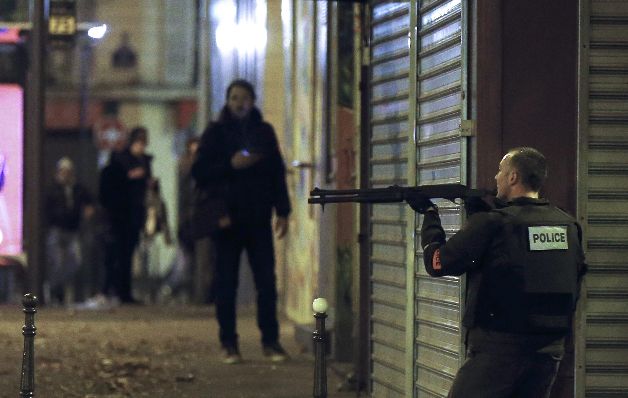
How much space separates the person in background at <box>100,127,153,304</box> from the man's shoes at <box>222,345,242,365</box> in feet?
20.7

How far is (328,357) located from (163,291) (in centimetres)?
1507

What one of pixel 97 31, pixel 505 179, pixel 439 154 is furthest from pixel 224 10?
pixel 505 179

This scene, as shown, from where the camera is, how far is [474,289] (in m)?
6.64

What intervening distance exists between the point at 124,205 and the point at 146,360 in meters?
6.22

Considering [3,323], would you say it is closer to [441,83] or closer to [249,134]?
[249,134]

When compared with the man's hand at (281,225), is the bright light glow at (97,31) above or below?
above

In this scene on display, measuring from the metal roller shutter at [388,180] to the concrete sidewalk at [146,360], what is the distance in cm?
81

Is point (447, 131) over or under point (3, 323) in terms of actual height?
over

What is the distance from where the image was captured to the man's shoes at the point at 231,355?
12.5 meters

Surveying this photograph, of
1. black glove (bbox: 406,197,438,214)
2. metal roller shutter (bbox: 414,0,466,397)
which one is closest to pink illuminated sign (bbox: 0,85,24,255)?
metal roller shutter (bbox: 414,0,466,397)

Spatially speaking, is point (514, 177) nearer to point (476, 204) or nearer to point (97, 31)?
point (476, 204)

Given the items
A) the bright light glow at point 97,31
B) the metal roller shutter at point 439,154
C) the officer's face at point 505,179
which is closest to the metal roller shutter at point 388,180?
the metal roller shutter at point 439,154

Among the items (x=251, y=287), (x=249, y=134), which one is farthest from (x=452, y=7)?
(x=251, y=287)

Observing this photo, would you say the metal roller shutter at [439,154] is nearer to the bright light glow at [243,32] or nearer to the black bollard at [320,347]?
the black bollard at [320,347]
